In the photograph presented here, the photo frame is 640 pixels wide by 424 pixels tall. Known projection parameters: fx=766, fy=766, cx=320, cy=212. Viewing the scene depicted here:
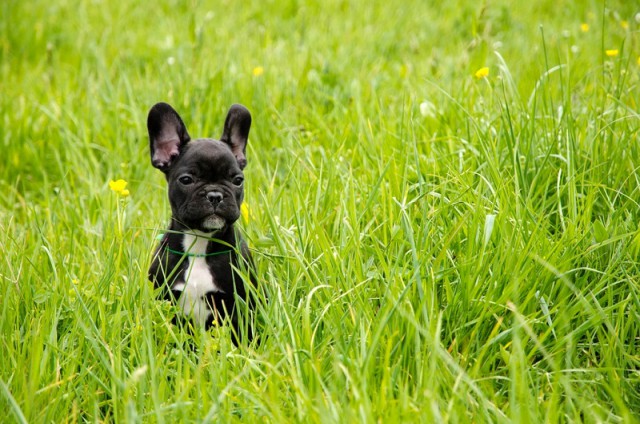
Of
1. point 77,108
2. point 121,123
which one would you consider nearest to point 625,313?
point 121,123

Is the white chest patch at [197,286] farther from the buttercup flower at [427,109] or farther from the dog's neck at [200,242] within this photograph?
the buttercup flower at [427,109]

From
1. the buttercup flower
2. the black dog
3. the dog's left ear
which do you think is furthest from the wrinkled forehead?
the buttercup flower

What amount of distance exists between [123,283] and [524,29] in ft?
19.5

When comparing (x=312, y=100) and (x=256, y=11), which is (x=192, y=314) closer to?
(x=312, y=100)

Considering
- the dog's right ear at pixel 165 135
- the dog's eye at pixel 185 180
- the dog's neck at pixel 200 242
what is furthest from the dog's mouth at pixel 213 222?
the dog's right ear at pixel 165 135

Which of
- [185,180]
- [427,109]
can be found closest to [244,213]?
[185,180]

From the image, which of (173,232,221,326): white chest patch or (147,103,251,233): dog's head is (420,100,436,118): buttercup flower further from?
(173,232,221,326): white chest patch

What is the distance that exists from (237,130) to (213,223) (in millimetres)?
722

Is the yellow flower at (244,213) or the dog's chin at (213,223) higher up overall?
the dog's chin at (213,223)

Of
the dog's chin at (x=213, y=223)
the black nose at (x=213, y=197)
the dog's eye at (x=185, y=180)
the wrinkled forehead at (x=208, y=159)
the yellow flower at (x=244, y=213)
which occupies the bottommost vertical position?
the yellow flower at (x=244, y=213)

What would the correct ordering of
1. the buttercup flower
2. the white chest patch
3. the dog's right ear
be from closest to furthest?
the white chest patch
the dog's right ear
the buttercup flower

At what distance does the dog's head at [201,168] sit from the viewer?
368cm

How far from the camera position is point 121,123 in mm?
6199

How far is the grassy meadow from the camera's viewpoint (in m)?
3.01
